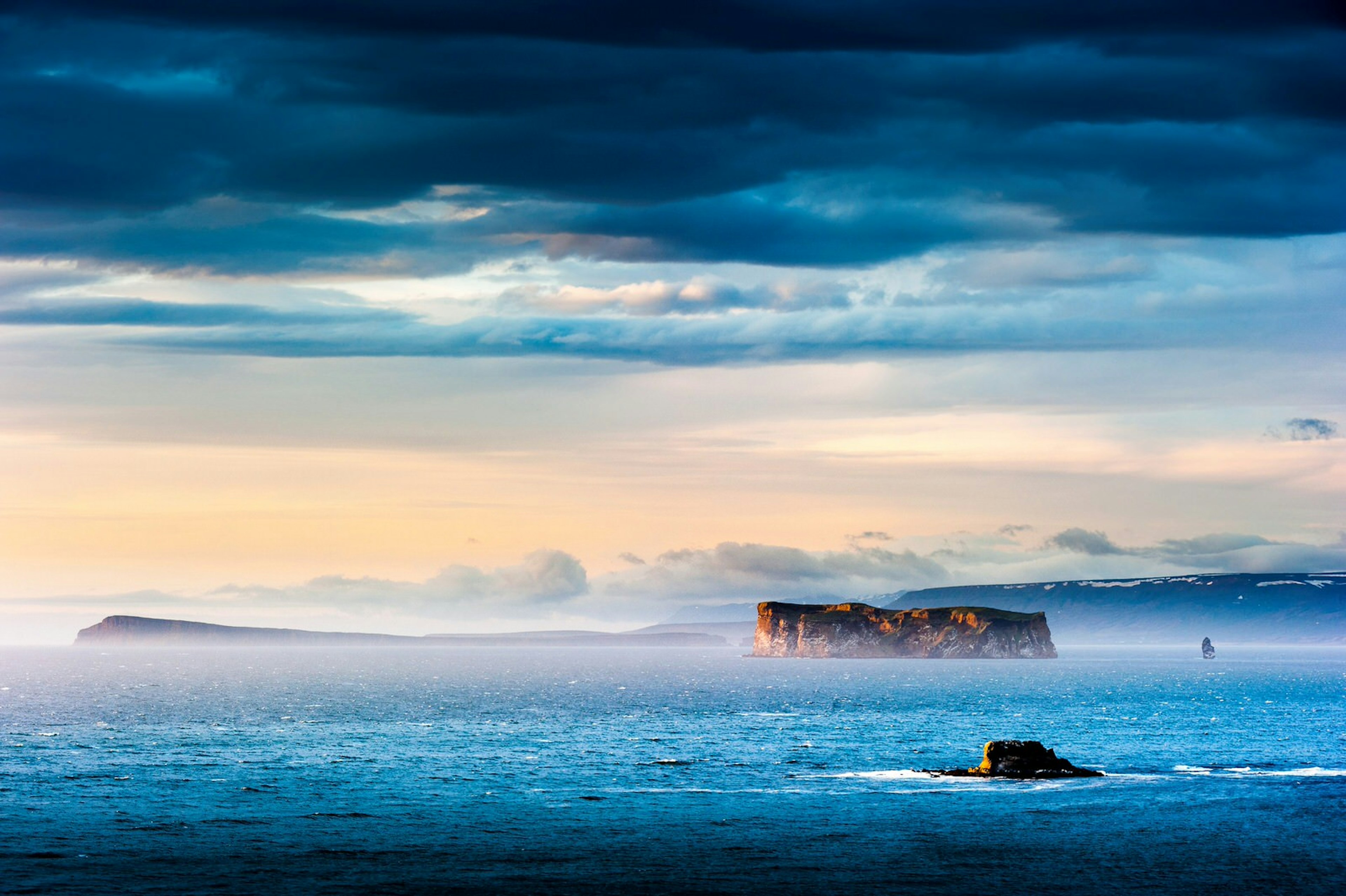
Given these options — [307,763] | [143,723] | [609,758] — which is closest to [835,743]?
[609,758]

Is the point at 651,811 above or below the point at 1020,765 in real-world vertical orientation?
below

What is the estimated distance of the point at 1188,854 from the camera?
74875 mm

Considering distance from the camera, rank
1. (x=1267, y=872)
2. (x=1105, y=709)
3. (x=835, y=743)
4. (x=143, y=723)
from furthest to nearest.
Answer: (x=1105, y=709) < (x=143, y=723) < (x=835, y=743) < (x=1267, y=872)

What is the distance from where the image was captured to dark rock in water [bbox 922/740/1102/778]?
108875 millimetres

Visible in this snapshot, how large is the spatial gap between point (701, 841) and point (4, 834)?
1568 inches

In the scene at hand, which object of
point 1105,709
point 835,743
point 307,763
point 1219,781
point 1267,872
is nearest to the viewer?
point 1267,872

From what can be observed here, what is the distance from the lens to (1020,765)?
109438 mm

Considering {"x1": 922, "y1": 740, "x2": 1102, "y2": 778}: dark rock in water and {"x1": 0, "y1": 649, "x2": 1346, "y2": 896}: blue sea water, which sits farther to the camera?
{"x1": 922, "y1": 740, "x2": 1102, "y2": 778}: dark rock in water

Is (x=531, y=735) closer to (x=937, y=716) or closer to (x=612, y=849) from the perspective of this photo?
(x=937, y=716)

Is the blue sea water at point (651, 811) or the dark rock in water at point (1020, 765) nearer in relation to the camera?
the blue sea water at point (651, 811)

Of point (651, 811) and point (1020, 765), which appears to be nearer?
point (651, 811)

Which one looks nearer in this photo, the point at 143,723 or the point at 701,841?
the point at 701,841

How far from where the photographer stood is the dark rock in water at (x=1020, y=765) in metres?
109

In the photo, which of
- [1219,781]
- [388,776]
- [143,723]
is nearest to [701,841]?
[388,776]
